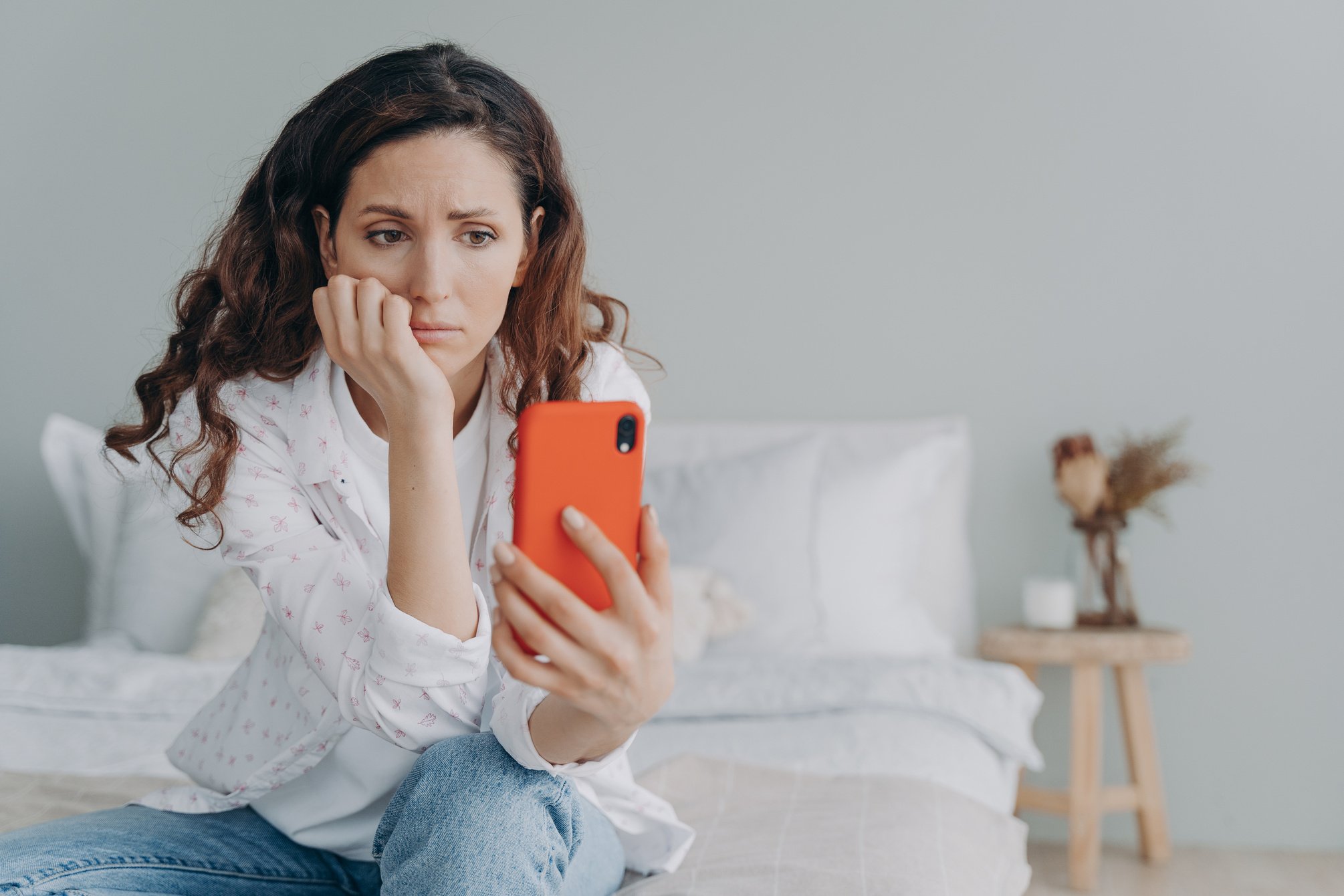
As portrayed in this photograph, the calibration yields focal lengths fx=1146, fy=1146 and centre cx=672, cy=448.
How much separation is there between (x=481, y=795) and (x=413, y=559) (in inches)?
7.6

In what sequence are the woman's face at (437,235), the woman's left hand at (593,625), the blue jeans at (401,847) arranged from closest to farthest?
the woman's left hand at (593,625) < the blue jeans at (401,847) < the woman's face at (437,235)

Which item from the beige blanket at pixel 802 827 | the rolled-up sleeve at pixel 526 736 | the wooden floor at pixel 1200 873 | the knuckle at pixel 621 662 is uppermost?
the knuckle at pixel 621 662

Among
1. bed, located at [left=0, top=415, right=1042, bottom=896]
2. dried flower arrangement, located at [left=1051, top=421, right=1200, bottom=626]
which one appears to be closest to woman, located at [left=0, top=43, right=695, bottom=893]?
bed, located at [left=0, top=415, right=1042, bottom=896]

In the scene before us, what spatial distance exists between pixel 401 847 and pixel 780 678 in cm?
118

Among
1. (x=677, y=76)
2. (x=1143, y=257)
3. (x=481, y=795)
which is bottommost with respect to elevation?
(x=481, y=795)

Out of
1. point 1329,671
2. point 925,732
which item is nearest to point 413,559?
point 925,732

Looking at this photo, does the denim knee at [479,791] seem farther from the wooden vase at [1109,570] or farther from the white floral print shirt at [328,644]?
the wooden vase at [1109,570]

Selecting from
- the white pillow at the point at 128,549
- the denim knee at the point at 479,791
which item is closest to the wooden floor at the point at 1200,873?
the denim knee at the point at 479,791

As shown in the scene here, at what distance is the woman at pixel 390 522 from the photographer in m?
0.90

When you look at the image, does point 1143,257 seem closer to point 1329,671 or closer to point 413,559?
point 1329,671

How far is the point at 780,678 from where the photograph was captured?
201cm

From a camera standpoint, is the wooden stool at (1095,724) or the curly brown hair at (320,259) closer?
the curly brown hair at (320,259)

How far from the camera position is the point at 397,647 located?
36.4 inches

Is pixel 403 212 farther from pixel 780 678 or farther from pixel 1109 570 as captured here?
pixel 1109 570
